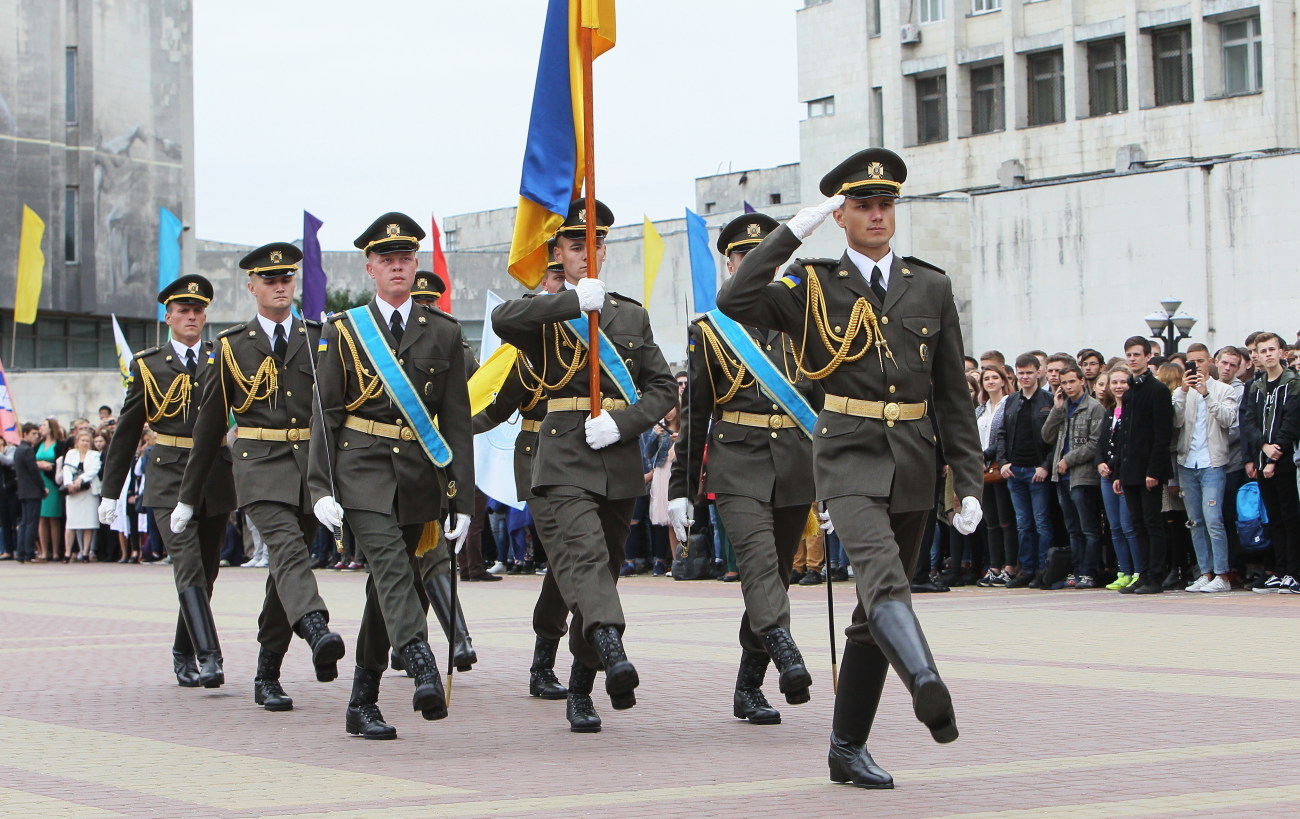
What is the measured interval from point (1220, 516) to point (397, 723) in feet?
28.7

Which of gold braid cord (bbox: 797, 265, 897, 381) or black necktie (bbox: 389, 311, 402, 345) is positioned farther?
black necktie (bbox: 389, 311, 402, 345)

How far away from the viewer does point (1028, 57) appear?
53.8 m

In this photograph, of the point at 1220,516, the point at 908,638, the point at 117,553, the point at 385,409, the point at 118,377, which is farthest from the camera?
the point at 118,377

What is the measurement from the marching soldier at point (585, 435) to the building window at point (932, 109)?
48745 mm

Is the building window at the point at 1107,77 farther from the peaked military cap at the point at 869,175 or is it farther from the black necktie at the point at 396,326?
the peaked military cap at the point at 869,175

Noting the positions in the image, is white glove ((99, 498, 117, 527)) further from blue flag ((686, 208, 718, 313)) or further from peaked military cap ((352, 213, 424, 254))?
blue flag ((686, 208, 718, 313))

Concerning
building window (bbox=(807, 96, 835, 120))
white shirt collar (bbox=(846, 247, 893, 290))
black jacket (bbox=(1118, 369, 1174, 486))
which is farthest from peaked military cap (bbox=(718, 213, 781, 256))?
building window (bbox=(807, 96, 835, 120))

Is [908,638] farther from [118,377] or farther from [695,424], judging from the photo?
[118,377]

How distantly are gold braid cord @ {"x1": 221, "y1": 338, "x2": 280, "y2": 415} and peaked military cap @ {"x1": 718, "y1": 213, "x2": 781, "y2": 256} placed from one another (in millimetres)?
2495

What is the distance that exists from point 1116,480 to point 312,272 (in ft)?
25.8

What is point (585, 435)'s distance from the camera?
8.65m

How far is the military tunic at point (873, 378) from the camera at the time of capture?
678 centimetres

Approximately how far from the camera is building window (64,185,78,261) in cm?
5447

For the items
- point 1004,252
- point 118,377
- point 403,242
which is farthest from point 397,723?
point 118,377
